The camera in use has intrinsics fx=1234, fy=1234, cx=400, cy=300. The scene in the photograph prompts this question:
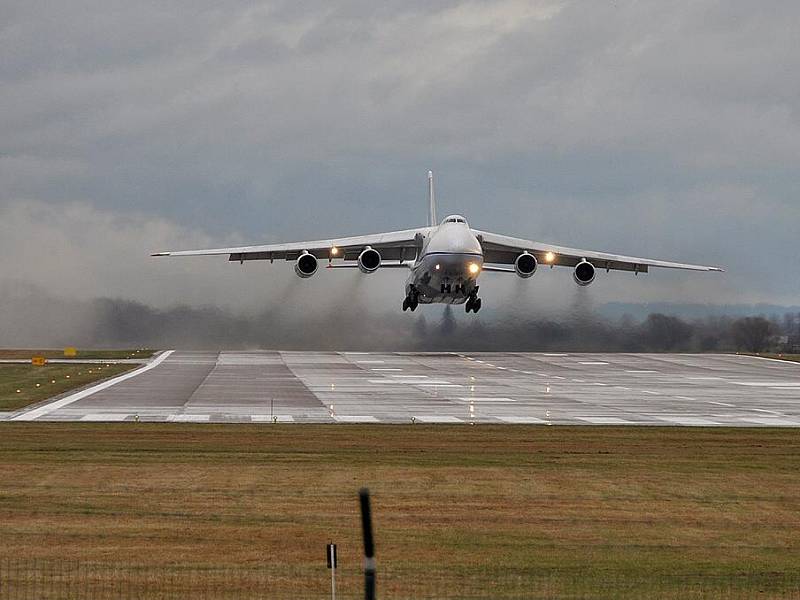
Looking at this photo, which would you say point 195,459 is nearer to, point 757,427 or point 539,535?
point 539,535

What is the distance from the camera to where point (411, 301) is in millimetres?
65938

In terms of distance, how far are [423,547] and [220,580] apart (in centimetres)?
330

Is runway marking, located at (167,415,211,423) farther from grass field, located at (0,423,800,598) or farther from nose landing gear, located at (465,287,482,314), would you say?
nose landing gear, located at (465,287,482,314)

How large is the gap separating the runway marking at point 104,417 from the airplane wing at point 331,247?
30236mm

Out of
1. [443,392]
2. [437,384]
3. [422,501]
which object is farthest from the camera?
[437,384]

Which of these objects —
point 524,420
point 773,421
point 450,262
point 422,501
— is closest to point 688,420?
point 773,421

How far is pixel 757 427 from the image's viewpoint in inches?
1265

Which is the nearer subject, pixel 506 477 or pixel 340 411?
pixel 506 477

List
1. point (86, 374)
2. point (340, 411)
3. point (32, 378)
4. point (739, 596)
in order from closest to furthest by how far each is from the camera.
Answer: point (739, 596) → point (340, 411) → point (32, 378) → point (86, 374)

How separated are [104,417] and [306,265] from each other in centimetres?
2899

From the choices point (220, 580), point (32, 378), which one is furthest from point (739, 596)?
point (32, 378)

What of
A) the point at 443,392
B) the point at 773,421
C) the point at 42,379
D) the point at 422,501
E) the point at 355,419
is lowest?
the point at 422,501

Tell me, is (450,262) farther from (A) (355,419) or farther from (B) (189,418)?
(B) (189,418)

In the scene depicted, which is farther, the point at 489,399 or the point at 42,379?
the point at 42,379
